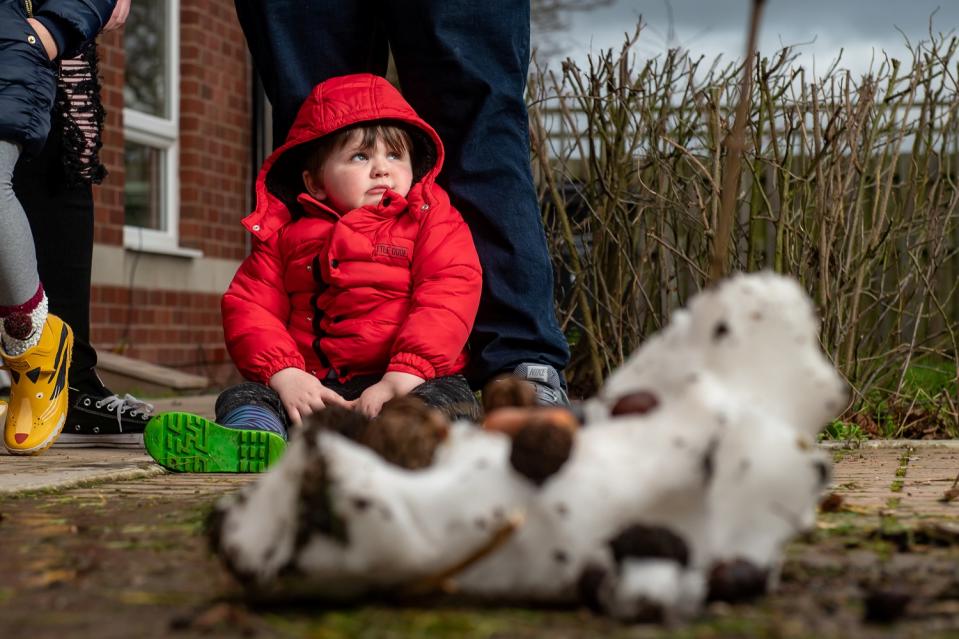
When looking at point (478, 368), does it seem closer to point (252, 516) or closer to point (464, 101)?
point (464, 101)

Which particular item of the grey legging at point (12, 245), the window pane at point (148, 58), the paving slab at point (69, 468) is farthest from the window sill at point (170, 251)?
the grey legging at point (12, 245)

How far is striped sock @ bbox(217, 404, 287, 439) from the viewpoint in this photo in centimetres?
308

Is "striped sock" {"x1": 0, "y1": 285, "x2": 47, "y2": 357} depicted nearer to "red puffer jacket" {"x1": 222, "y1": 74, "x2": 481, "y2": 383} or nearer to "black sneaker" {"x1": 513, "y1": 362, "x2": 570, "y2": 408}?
"red puffer jacket" {"x1": 222, "y1": 74, "x2": 481, "y2": 383}

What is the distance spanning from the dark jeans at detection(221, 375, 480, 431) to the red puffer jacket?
0.12 ft

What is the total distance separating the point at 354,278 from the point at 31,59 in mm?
995

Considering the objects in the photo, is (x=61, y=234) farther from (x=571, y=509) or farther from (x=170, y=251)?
(x=170, y=251)

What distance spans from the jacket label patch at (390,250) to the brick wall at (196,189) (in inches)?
175

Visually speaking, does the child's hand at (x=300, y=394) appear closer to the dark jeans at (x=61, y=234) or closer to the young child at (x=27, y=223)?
the young child at (x=27, y=223)

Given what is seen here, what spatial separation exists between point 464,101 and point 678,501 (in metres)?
2.23

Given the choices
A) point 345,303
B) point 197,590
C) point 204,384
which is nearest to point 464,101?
point 345,303

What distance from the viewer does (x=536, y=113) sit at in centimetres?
426

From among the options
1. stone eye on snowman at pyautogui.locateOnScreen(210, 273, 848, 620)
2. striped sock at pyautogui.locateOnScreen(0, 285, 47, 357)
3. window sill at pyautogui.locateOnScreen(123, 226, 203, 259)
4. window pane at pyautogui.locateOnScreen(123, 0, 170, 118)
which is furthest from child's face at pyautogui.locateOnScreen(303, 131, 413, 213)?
window pane at pyautogui.locateOnScreen(123, 0, 170, 118)

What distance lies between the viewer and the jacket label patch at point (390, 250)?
341cm

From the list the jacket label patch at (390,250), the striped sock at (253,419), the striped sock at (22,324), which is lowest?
the striped sock at (253,419)
